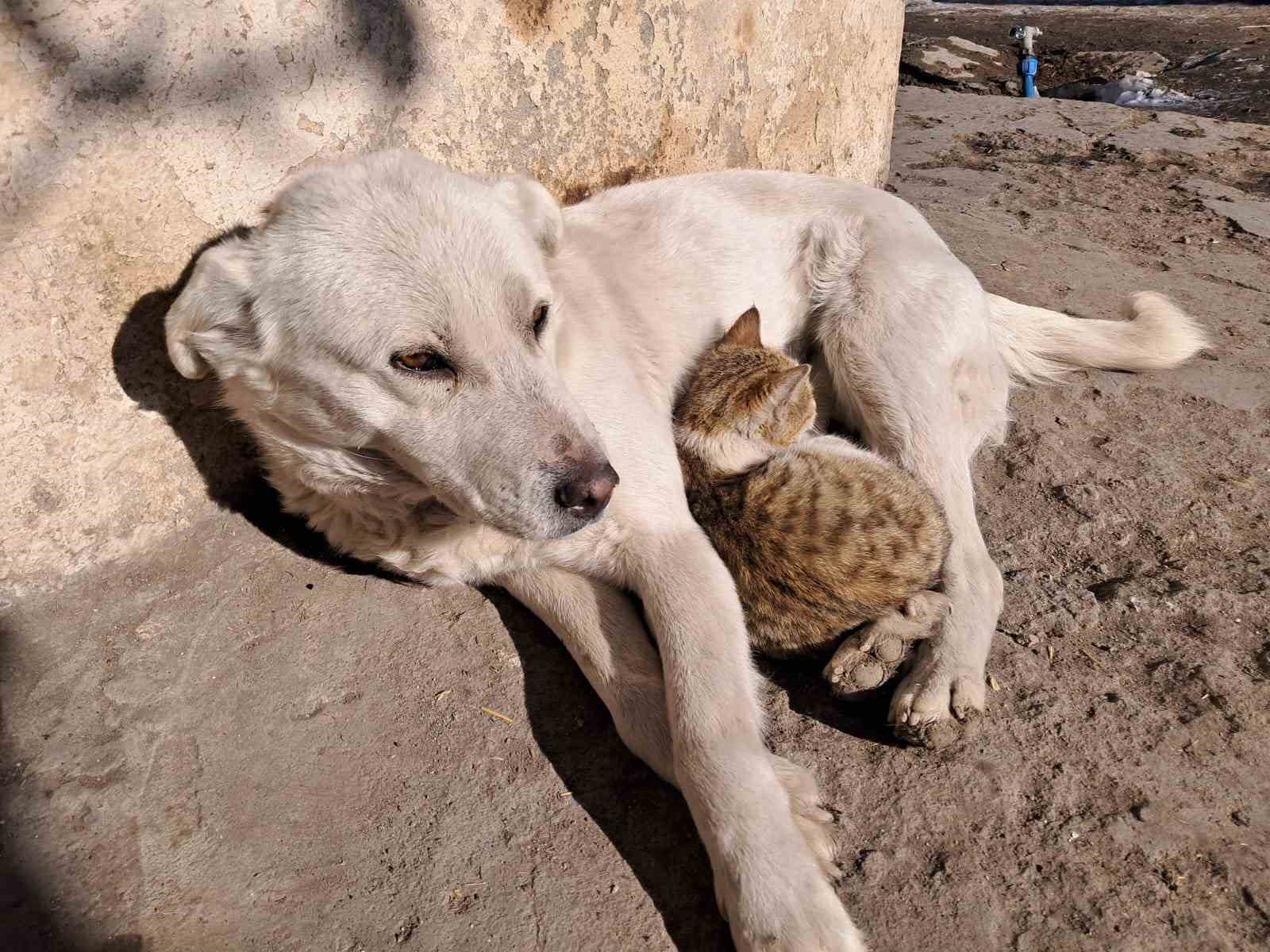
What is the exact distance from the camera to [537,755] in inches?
81.4

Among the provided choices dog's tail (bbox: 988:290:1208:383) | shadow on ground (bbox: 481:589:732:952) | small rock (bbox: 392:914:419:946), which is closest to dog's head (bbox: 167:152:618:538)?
shadow on ground (bbox: 481:589:732:952)

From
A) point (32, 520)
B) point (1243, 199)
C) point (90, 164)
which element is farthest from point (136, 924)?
point (1243, 199)

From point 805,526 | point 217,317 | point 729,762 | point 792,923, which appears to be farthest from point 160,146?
point 792,923

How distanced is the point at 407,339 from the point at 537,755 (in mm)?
971

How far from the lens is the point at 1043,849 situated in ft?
5.91

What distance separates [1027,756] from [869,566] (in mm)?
528

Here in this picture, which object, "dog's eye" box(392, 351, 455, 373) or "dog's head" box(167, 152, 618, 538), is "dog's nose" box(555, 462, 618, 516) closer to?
"dog's head" box(167, 152, 618, 538)

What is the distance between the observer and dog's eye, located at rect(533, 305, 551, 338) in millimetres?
2162

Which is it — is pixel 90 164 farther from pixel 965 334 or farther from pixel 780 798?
pixel 965 334

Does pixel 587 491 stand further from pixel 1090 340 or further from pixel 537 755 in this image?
pixel 1090 340

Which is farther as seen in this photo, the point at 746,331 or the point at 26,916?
the point at 746,331

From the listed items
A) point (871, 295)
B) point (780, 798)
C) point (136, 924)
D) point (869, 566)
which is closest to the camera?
point (136, 924)

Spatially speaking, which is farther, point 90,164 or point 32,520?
point 32,520

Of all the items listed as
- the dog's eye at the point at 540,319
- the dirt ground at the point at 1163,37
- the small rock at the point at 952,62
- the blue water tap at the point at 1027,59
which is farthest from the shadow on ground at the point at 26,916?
the small rock at the point at 952,62
